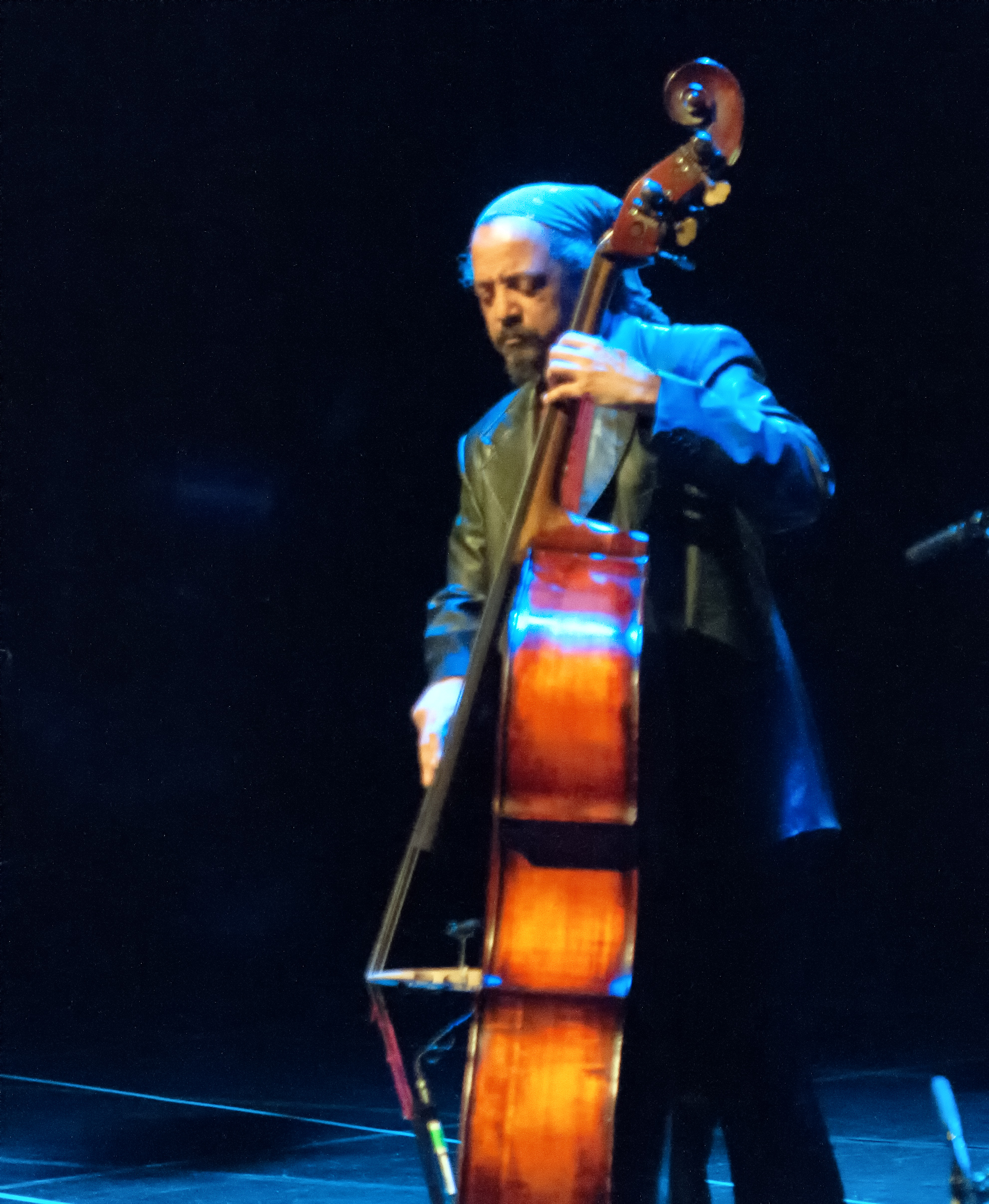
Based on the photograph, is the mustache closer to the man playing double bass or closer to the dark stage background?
the man playing double bass

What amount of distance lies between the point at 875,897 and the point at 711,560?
372 centimetres

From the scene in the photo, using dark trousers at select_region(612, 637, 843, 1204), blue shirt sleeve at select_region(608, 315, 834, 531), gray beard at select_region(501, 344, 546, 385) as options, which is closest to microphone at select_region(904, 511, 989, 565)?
blue shirt sleeve at select_region(608, 315, 834, 531)

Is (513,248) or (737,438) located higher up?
(513,248)

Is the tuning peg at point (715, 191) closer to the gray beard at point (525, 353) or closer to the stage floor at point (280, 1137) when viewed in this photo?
the gray beard at point (525, 353)

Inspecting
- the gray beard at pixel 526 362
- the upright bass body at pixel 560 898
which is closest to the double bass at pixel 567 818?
the upright bass body at pixel 560 898

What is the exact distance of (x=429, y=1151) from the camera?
1718 mm

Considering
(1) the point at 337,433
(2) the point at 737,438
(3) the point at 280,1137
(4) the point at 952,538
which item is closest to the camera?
(2) the point at 737,438

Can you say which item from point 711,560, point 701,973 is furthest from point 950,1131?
point 711,560

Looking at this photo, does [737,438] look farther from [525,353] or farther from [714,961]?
[714,961]

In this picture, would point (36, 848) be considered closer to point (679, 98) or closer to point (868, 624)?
point (868, 624)

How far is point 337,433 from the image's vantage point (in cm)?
464

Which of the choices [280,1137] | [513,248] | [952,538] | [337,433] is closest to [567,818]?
[952,538]

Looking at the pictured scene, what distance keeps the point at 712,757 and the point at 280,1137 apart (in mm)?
1830

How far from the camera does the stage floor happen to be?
2.49 m
